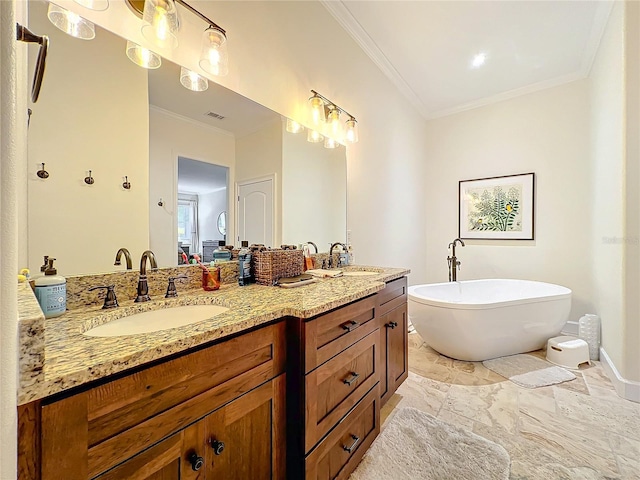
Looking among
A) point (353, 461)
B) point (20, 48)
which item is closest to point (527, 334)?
point (353, 461)

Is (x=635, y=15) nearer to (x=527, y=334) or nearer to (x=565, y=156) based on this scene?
(x=565, y=156)

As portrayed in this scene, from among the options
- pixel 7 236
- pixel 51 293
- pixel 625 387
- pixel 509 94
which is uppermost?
A: pixel 509 94

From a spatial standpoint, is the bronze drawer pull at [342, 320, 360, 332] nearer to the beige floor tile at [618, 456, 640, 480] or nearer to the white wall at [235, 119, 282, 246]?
the white wall at [235, 119, 282, 246]

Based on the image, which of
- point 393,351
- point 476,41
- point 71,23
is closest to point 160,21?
point 71,23

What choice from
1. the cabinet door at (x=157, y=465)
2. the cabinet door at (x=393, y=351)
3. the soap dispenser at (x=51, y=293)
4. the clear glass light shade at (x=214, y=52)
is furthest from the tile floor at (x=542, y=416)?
the clear glass light shade at (x=214, y=52)

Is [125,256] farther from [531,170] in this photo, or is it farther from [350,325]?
[531,170]

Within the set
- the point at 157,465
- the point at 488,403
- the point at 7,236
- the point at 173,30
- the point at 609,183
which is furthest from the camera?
the point at 609,183

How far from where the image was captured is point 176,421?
2.32ft

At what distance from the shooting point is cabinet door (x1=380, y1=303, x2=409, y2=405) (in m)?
1.73

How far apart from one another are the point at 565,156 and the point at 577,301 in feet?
5.41

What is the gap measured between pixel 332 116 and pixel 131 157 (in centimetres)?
A: 153

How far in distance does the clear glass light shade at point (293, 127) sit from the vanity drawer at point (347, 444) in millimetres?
1687

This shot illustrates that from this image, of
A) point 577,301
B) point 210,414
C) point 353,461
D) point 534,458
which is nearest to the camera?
point 210,414

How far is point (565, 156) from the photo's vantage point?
3.23m
